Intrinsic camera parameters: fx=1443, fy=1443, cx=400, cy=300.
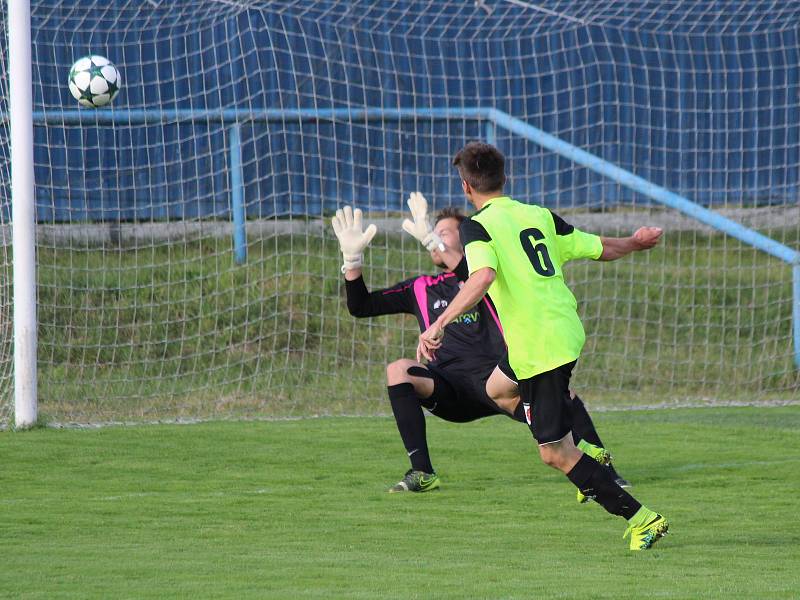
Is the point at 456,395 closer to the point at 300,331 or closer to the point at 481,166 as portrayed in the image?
the point at 481,166

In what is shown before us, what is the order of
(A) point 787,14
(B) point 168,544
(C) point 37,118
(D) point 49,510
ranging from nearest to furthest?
(B) point 168,544
(D) point 49,510
(C) point 37,118
(A) point 787,14

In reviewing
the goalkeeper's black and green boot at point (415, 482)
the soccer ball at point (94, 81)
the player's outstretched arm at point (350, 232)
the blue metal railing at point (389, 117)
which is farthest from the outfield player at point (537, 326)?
the blue metal railing at point (389, 117)

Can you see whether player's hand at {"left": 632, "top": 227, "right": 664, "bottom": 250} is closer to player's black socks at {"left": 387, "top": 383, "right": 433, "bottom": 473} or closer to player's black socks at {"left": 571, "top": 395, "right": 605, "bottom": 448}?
player's black socks at {"left": 571, "top": 395, "right": 605, "bottom": 448}

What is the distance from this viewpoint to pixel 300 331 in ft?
38.2

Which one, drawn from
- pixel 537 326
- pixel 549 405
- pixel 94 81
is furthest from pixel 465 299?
pixel 94 81

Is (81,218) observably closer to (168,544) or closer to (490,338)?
(490,338)

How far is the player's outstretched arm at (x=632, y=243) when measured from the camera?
620cm

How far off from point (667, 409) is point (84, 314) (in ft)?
15.9

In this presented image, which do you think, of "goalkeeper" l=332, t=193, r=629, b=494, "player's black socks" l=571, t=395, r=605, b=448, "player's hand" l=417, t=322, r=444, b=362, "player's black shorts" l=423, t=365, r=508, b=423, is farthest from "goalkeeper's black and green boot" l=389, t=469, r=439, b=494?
"player's hand" l=417, t=322, r=444, b=362

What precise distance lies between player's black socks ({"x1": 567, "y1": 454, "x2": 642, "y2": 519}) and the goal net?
5524mm

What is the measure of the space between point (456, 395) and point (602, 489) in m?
2.20

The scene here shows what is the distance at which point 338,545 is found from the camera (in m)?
5.89

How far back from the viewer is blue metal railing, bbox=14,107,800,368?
11672 mm

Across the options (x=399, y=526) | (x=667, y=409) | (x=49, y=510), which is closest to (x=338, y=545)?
(x=399, y=526)
